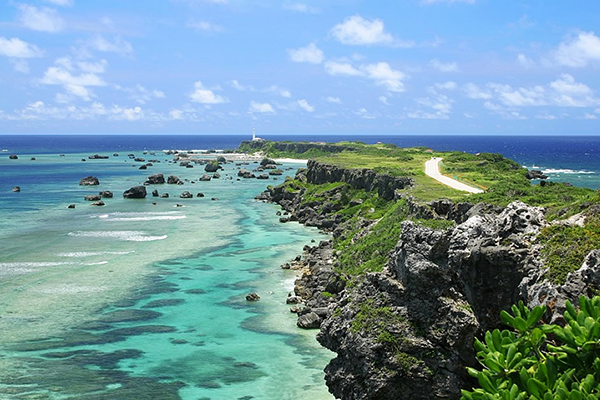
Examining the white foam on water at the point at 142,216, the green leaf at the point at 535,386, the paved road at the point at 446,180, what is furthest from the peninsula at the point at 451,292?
the white foam on water at the point at 142,216

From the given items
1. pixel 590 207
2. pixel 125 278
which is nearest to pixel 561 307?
pixel 590 207

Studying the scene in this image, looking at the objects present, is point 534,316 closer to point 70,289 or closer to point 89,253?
point 70,289

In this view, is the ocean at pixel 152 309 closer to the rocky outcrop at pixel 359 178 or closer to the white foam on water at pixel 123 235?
the white foam on water at pixel 123 235

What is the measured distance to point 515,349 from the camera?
10.8 m

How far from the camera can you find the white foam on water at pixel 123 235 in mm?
72938

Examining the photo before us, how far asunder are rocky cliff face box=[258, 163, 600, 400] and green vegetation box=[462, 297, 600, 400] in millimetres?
11887

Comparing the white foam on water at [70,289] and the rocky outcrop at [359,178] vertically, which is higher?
the rocky outcrop at [359,178]

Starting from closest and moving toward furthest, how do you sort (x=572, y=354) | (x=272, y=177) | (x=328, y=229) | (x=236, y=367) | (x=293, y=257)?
(x=572, y=354)
(x=236, y=367)
(x=293, y=257)
(x=328, y=229)
(x=272, y=177)

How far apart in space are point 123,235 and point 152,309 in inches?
1288

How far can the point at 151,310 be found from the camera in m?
44.8

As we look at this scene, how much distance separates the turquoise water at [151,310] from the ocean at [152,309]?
11 centimetres

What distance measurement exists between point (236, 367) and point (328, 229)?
43.7 metres

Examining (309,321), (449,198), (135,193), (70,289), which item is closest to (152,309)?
(70,289)

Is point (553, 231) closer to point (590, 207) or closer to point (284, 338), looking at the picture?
point (590, 207)
